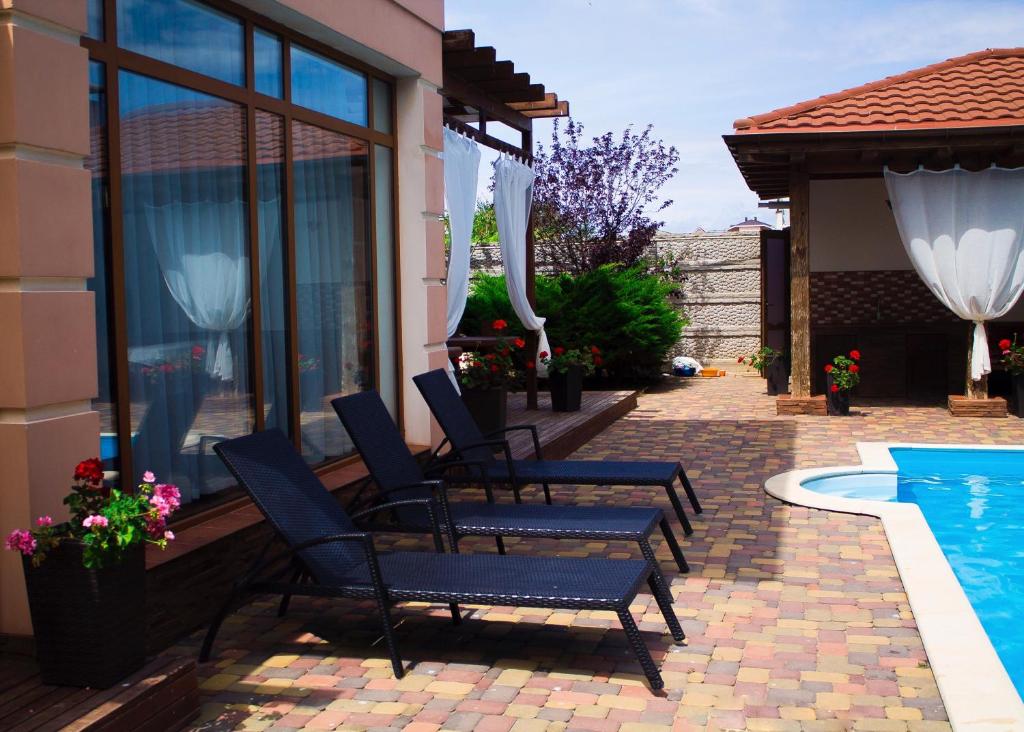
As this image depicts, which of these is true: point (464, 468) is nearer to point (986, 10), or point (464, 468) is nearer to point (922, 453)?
point (922, 453)

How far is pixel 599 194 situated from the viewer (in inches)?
720

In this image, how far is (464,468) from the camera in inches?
277

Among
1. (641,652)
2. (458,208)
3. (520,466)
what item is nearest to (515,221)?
(458,208)

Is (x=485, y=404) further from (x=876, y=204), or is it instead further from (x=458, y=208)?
(x=876, y=204)

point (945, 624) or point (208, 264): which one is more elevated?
point (208, 264)

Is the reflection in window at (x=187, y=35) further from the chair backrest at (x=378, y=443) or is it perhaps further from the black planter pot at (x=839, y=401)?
the black planter pot at (x=839, y=401)

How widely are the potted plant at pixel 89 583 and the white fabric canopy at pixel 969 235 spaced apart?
980 cm

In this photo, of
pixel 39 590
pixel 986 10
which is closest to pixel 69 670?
pixel 39 590

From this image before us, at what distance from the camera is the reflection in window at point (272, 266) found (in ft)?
18.7

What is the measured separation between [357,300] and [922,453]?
531 centimetres

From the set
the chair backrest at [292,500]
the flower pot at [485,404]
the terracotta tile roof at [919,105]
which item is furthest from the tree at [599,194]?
the chair backrest at [292,500]

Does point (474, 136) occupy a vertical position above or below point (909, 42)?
below

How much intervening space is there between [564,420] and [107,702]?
23.9 feet

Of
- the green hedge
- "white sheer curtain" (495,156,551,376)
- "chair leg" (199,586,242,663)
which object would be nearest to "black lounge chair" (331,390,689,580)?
"chair leg" (199,586,242,663)
